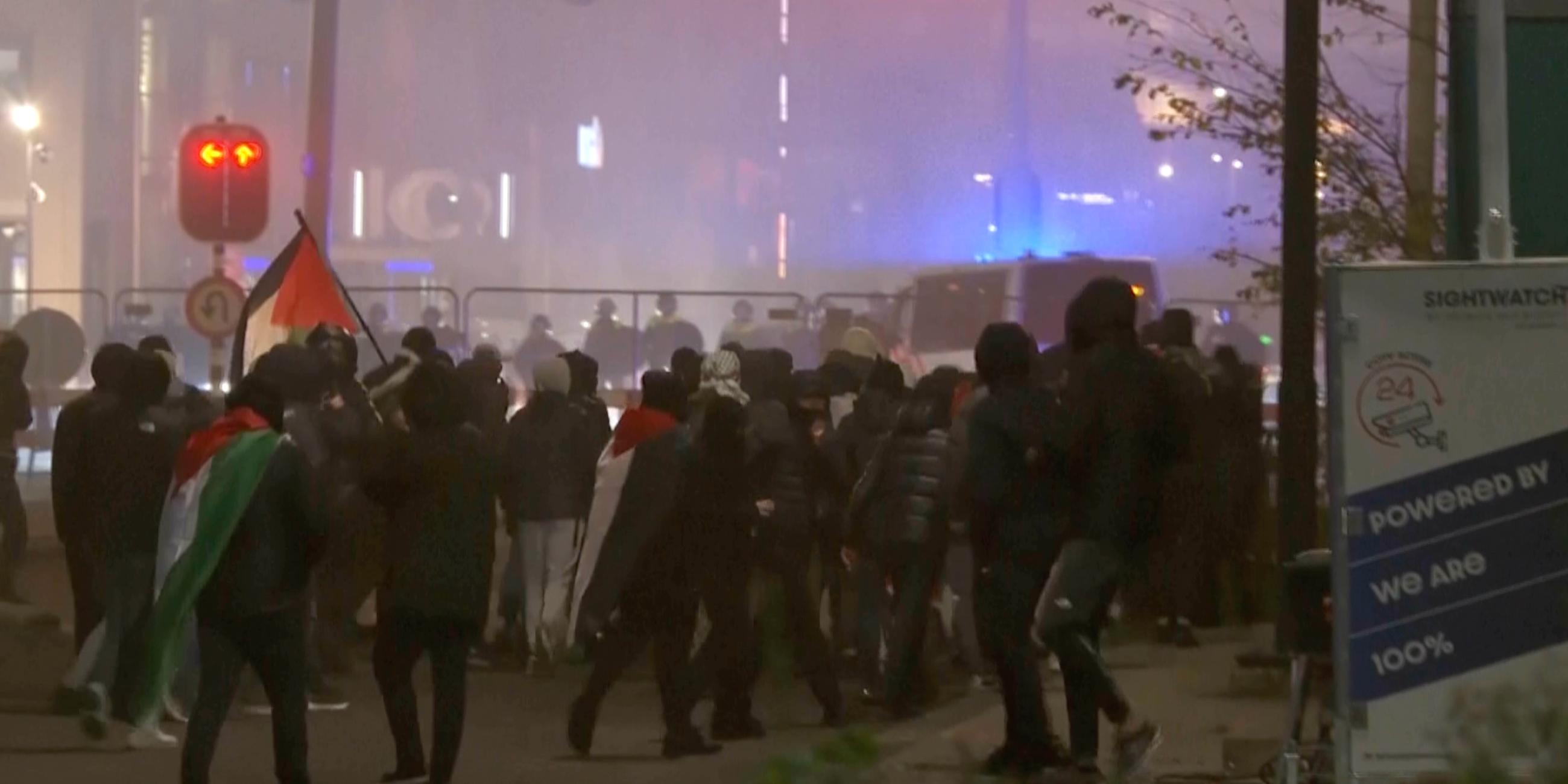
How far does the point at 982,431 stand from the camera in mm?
8617

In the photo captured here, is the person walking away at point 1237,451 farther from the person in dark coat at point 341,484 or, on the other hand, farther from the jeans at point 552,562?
the person in dark coat at point 341,484

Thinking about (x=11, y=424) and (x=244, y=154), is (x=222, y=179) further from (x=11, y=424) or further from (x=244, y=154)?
(x=11, y=424)

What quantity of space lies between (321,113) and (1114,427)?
40.0 ft

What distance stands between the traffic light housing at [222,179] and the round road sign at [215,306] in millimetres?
1108

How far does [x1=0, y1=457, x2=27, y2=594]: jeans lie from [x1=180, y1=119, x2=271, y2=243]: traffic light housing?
12.4ft

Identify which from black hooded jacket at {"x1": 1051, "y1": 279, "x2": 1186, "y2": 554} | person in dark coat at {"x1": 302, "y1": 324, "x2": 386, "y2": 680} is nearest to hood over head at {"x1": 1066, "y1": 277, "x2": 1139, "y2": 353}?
A: black hooded jacket at {"x1": 1051, "y1": 279, "x2": 1186, "y2": 554}

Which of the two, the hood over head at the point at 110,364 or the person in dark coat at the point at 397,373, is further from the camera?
the person in dark coat at the point at 397,373

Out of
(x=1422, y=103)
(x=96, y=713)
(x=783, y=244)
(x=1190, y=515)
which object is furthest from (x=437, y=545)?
(x=783, y=244)

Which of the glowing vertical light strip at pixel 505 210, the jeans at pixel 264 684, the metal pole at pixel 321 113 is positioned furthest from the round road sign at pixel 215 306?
the glowing vertical light strip at pixel 505 210

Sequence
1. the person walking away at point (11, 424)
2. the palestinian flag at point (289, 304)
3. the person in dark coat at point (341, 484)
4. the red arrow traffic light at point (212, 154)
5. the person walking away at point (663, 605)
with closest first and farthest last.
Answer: the person walking away at point (663, 605), the person in dark coat at point (341, 484), the palestinian flag at point (289, 304), the person walking away at point (11, 424), the red arrow traffic light at point (212, 154)

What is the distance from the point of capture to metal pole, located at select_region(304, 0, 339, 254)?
1902 cm

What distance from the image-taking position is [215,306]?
18906 mm

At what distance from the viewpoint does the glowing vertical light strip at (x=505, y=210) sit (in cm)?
3875

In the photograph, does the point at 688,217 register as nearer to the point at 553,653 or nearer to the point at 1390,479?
the point at 553,653
